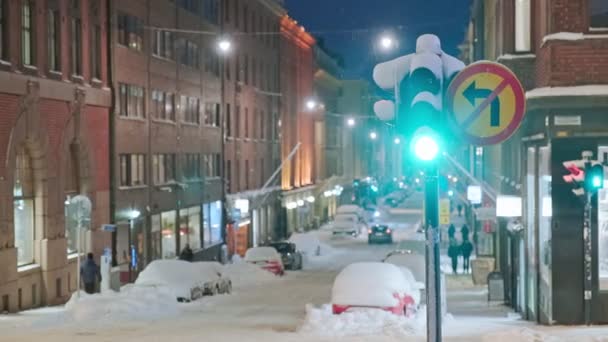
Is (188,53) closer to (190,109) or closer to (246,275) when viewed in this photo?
(190,109)

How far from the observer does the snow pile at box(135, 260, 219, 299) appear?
87.2 feet

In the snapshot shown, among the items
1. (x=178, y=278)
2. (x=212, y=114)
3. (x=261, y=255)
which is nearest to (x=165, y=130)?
(x=261, y=255)

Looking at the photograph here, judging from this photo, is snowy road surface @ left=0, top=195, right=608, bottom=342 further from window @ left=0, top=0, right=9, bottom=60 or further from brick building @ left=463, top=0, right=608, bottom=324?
window @ left=0, top=0, right=9, bottom=60

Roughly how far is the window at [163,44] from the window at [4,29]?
16.3 metres

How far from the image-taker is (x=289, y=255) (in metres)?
47.8

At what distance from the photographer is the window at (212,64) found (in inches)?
2114

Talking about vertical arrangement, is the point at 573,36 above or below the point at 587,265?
above

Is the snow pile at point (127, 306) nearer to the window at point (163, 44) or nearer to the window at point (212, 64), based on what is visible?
the window at point (163, 44)

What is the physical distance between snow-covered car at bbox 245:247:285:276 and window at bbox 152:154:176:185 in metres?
5.58

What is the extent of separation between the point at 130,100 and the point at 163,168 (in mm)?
5702

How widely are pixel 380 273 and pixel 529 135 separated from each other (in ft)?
14.4

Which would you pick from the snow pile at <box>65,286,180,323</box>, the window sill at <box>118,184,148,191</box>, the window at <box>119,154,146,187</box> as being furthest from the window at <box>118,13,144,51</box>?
the snow pile at <box>65,286,180,323</box>

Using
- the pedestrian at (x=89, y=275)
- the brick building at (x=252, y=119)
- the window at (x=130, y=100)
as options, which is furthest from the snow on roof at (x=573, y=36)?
the brick building at (x=252, y=119)

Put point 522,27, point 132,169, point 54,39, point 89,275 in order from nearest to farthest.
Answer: point 522,27
point 89,275
point 54,39
point 132,169
